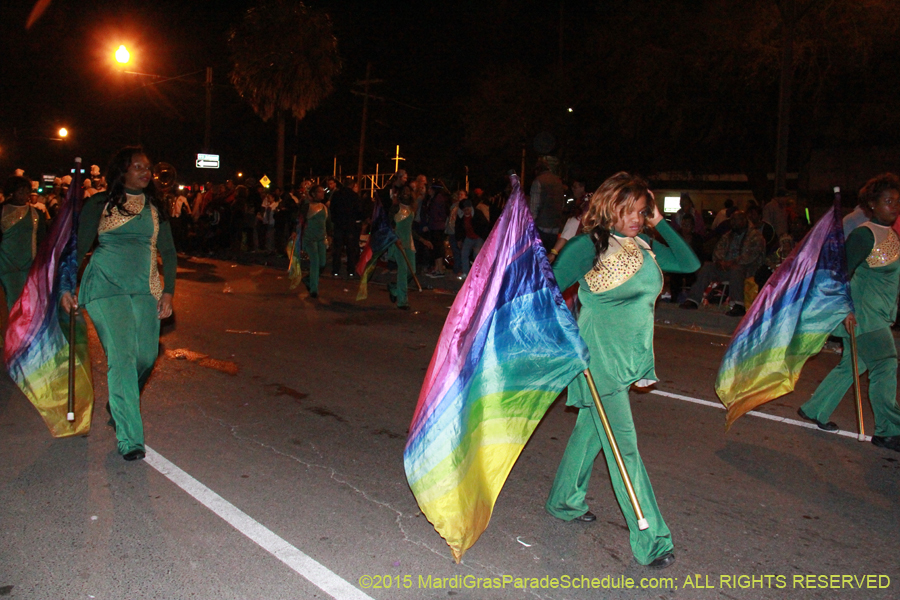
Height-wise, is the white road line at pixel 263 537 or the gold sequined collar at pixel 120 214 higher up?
the gold sequined collar at pixel 120 214

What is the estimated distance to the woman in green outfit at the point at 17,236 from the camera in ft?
25.5

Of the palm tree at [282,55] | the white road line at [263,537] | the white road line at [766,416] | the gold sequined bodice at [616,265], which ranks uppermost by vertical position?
the palm tree at [282,55]

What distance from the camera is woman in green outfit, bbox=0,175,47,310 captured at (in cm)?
778

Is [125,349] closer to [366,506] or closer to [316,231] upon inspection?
[366,506]

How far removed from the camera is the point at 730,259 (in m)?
12.1

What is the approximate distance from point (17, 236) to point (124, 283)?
370 centimetres

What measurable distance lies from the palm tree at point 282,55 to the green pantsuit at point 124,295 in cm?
2500

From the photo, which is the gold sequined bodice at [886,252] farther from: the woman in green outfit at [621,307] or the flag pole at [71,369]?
the flag pole at [71,369]

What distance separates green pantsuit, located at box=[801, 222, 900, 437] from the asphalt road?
332 millimetres

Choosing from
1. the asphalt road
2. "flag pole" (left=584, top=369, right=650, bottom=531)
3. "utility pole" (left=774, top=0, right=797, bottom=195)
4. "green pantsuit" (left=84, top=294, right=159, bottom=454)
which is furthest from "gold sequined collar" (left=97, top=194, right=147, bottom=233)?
"utility pole" (left=774, top=0, right=797, bottom=195)

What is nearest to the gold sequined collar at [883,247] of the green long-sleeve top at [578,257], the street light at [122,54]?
the green long-sleeve top at [578,257]

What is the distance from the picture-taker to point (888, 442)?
5562mm

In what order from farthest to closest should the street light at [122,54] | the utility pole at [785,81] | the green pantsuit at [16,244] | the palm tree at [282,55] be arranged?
the palm tree at [282,55]
the street light at [122,54]
the utility pole at [785,81]
the green pantsuit at [16,244]

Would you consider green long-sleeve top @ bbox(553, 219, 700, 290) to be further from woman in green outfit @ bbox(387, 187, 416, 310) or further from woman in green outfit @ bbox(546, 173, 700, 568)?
woman in green outfit @ bbox(387, 187, 416, 310)
